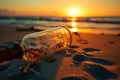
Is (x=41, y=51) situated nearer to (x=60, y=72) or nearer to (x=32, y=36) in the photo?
(x=32, y=36)

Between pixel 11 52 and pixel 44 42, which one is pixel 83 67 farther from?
pixel 11 52

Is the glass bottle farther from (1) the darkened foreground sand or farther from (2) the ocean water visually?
(2) the ocean water

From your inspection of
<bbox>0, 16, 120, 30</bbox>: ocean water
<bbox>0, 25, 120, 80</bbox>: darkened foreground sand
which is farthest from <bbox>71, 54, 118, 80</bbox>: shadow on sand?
<bbox>0, 16, 120, 30</bbox>: ocean water

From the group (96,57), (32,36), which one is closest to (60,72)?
(32,36)

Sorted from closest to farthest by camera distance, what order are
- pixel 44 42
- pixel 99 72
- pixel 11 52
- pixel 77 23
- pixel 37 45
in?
pixel 11 52
pixel 37 45
pixel 44 42
pixel 99 72
pixel 77 23

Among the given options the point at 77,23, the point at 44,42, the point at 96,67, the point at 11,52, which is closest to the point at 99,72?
the point at 96,67

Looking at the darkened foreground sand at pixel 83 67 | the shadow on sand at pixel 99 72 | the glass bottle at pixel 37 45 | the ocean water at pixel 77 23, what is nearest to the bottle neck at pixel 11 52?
the glass bottle at pixel 37 45

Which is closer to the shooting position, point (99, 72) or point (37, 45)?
point (37, 45)
